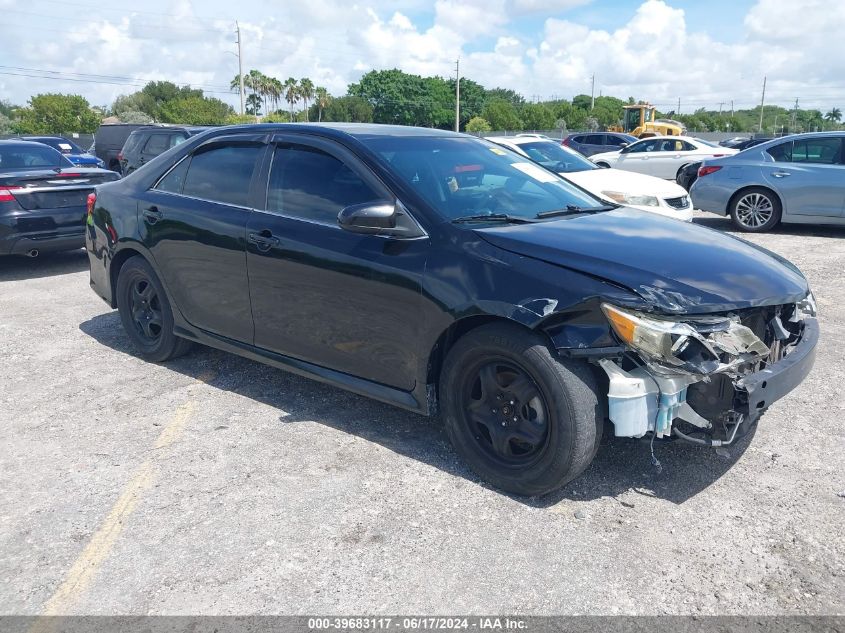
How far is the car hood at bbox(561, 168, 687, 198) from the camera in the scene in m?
8.87

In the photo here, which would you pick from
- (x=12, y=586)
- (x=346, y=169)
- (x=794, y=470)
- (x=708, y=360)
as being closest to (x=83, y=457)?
(x=12, y=586)

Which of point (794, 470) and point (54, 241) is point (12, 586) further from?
point (54, 241)

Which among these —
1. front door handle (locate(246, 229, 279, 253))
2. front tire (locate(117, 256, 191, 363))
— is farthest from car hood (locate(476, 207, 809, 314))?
front tire (locate(117, 256, 191, 363))

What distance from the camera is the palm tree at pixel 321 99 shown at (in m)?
105

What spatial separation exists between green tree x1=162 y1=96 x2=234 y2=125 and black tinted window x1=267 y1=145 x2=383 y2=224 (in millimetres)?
76976

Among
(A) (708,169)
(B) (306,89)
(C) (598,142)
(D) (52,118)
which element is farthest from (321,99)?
(A) (708,169)

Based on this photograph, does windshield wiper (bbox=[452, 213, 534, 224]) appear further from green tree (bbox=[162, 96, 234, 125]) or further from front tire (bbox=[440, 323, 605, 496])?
green tree (bbox=[162, 96, 234, 125])

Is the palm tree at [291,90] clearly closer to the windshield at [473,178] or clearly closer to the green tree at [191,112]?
the green tree at [191,112]

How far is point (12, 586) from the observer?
2824 millimetres

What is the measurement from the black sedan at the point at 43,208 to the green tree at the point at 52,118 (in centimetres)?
6557

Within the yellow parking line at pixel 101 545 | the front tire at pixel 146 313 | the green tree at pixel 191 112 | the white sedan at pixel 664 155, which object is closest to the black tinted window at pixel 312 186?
the front tire at pixel 146 313

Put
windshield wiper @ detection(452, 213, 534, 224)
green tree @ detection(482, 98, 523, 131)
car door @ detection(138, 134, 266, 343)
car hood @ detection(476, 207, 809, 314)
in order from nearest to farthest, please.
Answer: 1. car hood @ detection(476, 207, 809, 314)
2. windshield wiper @ detection(452, 213, 534, 224)
3. car door @ detection(138, 134, 266, 343)
4. green tree @ detection(482, 98, 523, 131)

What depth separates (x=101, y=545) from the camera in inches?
121

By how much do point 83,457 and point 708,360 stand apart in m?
3.17
